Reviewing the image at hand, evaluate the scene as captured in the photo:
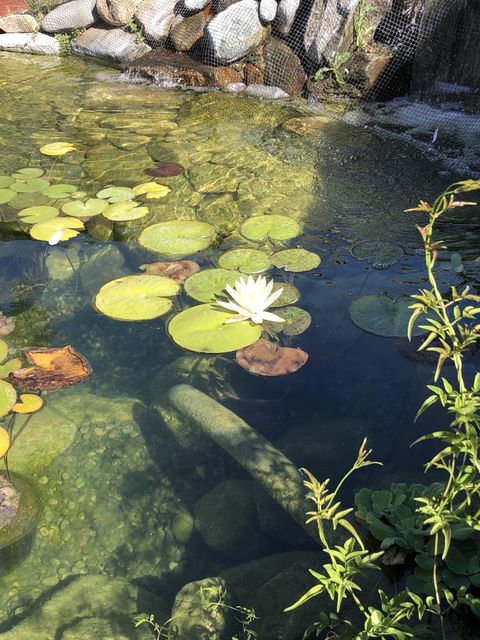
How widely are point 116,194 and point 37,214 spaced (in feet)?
1.88

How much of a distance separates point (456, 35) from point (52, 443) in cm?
555

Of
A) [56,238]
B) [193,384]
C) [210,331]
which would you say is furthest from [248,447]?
[56,238]

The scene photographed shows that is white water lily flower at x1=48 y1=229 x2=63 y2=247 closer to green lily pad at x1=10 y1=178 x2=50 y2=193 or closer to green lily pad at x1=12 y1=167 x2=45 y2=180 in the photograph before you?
green lily pad at x1=10 y1=178 x2=50 y2=193

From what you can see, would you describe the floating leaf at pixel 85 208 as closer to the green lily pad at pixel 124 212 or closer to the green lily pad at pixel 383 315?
the green lily pad at pixel 124 212

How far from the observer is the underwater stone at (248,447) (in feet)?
6.91

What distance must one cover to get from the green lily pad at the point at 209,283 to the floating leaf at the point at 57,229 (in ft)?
3.12

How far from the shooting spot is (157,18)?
25.0 feet

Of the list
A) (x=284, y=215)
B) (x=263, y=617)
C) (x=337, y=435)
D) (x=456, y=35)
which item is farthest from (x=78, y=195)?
(x=456, y=35)

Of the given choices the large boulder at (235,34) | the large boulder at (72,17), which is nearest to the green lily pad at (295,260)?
the large boulder at (235,34)

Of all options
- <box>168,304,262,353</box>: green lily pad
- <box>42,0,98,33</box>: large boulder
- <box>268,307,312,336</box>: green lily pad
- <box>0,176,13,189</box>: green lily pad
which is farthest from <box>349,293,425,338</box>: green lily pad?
<box>42,0,98,33</box>: large boulder

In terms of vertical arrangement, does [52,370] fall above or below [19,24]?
below

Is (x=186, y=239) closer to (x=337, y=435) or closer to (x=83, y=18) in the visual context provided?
(x=337, y=435)

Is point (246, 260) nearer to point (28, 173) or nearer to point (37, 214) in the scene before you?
point (37, 214)

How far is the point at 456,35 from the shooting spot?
596 centimetres
